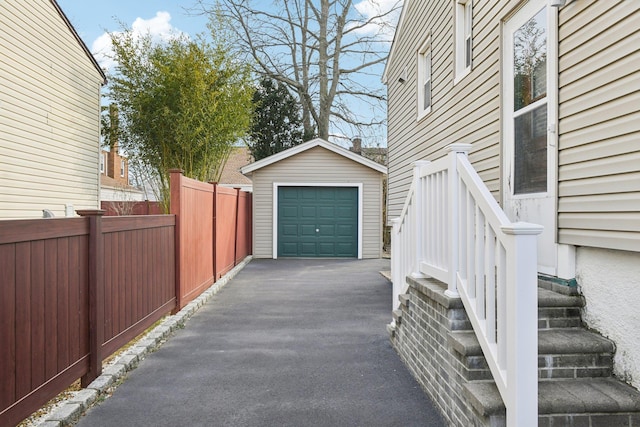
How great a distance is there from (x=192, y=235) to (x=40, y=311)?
13.0ft

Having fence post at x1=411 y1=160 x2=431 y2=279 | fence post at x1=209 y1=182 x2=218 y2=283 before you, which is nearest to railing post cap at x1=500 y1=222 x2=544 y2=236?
fence post at x1=411 y1=160 x2=431 y2=279

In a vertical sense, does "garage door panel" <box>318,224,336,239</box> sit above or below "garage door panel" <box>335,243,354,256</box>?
above

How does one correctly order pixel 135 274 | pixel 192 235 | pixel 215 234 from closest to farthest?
pixel 135 274 < pixel 192 235 < pixel 215 234

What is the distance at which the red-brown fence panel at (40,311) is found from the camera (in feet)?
8.27

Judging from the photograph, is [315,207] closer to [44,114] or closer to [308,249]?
[308,249]

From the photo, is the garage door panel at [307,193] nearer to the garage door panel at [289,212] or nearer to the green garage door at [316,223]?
the green garage door at [316,223]

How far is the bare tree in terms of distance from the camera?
21.1 metres

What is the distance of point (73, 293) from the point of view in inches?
129

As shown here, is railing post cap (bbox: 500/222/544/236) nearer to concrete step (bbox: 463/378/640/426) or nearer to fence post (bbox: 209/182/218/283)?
concrete step (bbox: 463/378/640/426)

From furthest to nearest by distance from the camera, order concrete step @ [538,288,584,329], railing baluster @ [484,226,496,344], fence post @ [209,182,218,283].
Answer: fence post @ [209,182,218,283], concrete step @ [538,288,584,329], railing baluster @ [484,226,496,344]

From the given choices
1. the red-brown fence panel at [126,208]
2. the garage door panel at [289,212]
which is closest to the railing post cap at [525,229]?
→ the garage door panel at [289,212]

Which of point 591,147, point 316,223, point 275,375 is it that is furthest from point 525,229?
point 316,223

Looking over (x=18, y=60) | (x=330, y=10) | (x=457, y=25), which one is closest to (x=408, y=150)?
(x=457, y=25)

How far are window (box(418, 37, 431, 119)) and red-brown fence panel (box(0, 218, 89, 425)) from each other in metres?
5.65
